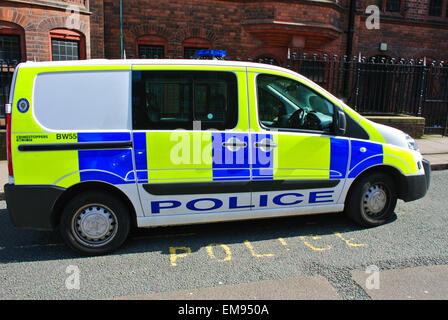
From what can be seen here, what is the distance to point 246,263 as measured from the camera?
3.65 m

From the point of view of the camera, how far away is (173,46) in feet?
40.4

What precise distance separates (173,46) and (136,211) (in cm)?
954

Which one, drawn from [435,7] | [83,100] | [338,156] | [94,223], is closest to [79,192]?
[94,223]

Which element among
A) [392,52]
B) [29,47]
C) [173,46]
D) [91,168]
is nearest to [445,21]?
[392,52]

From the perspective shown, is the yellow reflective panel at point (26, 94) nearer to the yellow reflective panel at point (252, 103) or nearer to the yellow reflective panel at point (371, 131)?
the yellow reflective panel at point (252, 103)

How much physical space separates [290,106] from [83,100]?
2387mm

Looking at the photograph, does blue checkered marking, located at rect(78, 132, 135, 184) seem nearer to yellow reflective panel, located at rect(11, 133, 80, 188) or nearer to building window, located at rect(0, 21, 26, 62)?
yellow reflective panel, located at rect(11, 133, 80, 188)

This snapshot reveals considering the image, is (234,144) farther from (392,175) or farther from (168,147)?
(392,175)

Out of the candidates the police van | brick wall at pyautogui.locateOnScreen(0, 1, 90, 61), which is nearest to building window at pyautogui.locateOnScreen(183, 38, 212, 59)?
brick wall at pyautogui.locateOnScreen(0, 1, 90, 61)

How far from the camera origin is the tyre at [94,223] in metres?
3.74

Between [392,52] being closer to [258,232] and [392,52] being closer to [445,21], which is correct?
[445,21]

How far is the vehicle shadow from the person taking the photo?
12.9ft


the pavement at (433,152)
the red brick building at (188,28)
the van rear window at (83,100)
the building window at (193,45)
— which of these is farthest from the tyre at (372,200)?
the building window at (193,45)

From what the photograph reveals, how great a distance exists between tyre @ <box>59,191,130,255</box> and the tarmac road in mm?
133
